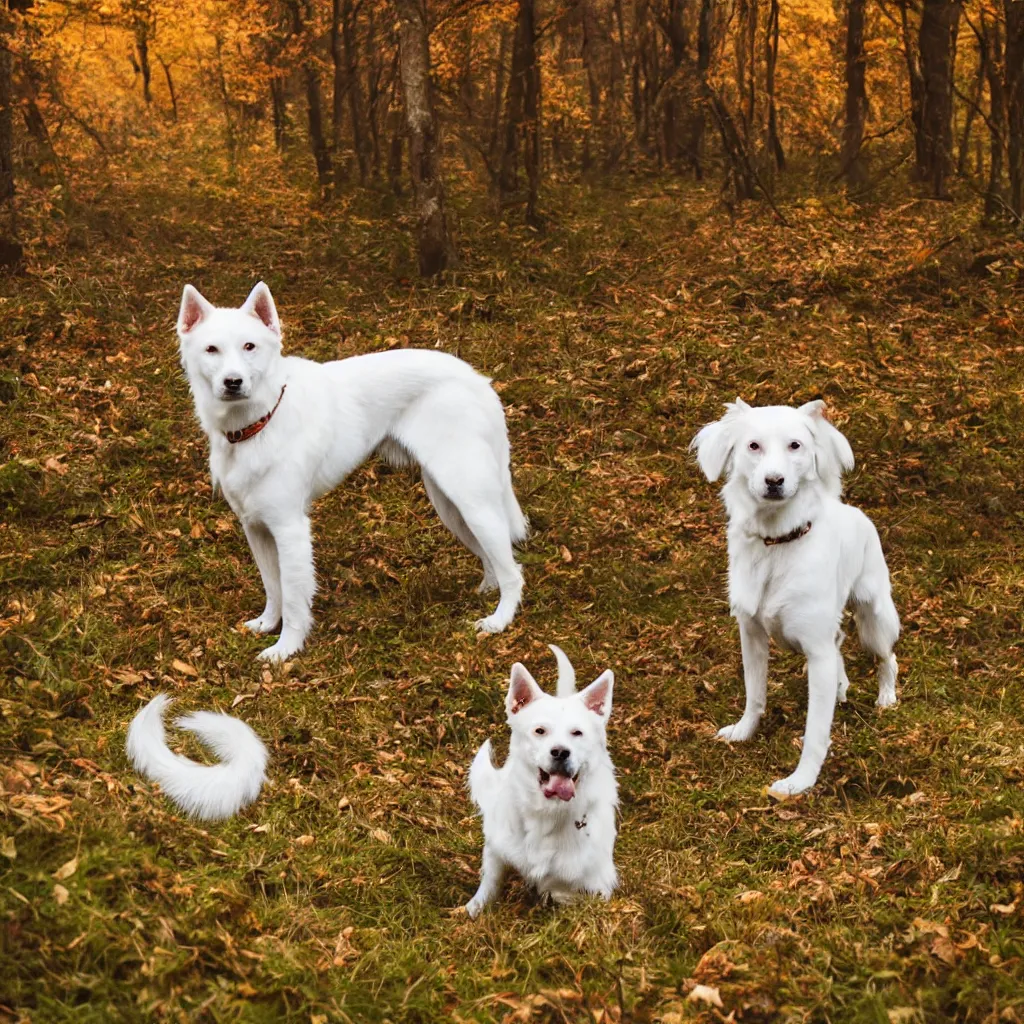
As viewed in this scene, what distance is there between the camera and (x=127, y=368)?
33.5 ft

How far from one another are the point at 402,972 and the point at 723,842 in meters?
1.68

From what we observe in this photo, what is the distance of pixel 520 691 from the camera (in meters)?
4.49

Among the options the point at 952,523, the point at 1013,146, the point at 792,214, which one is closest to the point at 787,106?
the point at 792,214

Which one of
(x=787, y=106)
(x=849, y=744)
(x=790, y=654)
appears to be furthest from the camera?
(x=787, y=106)

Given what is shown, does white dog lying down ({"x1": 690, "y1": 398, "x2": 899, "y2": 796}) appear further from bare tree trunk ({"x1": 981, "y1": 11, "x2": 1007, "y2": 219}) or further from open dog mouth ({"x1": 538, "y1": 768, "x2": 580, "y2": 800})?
bare tree trunk ({"x1": 981, "y1": 11, "x2": 1007, "y2": 219})

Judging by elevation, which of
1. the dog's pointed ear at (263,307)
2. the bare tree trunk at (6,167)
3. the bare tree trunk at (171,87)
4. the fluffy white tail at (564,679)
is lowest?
the fluffy white tail at (564,679)

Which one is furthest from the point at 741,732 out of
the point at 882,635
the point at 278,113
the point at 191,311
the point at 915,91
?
the point at 278,113

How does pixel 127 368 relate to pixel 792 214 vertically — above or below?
below

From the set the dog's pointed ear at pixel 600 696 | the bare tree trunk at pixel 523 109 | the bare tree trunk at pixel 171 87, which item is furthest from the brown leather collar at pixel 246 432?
the bare tree trunk at pixel 171 87

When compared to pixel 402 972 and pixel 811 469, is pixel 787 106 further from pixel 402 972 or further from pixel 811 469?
pixel 402 972

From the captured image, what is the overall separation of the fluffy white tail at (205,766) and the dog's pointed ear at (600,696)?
66.3 inches

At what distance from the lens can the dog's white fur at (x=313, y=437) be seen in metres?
6.14

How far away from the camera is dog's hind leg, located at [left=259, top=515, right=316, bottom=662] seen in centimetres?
647

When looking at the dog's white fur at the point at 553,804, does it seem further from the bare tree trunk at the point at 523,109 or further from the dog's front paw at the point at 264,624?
the bare tree trunk at the point at 523,109
